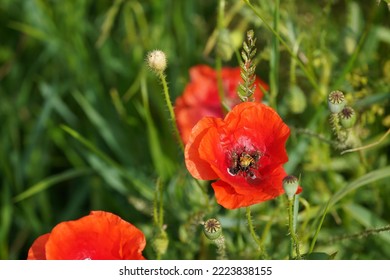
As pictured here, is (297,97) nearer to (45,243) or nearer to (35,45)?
(45,243)

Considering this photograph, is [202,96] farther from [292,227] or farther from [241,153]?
[292,227]

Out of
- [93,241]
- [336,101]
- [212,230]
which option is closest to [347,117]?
[336,101]

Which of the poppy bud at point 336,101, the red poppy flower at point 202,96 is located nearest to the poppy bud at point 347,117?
the poppy bud at point 336,101

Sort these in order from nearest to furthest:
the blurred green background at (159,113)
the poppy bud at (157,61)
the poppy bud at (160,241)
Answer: the poppy bud at (157,61)
the poppy bud at (160,241)
the blurred green background at (159,113)

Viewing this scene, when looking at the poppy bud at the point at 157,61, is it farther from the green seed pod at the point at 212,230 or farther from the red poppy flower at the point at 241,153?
the green seed pod at the point at 212,230

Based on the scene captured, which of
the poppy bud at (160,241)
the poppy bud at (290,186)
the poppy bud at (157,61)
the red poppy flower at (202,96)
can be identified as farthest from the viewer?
the red poppy flower at (202,96)

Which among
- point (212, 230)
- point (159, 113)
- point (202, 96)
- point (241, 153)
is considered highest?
point (159, 113)

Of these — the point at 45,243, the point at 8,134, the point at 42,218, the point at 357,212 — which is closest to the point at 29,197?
the point at 42,218
